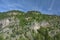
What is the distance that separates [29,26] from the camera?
2808 inches

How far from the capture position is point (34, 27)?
72312 millimetres

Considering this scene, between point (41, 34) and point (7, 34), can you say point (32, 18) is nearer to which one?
point (41, 34)

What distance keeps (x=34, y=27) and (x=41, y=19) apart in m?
10.00

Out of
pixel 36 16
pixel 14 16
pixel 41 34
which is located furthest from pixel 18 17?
pixel 41 34

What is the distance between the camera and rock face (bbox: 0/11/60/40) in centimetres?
6862

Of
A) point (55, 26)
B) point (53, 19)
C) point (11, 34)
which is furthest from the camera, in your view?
point (53, 19)

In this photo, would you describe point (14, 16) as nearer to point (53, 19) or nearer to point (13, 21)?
point (13, 21)

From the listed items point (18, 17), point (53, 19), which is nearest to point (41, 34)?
point (53, 19)

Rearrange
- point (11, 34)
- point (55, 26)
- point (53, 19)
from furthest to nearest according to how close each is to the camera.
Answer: point (53, 19) < point (55, 26) < point (11, 34)

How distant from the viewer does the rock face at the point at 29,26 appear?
68.6m

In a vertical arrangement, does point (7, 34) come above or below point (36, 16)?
below

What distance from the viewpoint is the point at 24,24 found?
7506cm

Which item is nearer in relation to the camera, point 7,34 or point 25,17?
point 7,34

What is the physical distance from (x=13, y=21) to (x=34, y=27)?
9901mm
